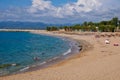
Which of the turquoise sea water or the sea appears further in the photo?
the turquoise sea water

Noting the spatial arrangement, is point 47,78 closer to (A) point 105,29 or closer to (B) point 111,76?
(B) point 111,76

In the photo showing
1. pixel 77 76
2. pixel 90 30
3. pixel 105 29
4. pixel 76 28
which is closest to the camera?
pixel 77 76

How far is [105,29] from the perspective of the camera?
134 m

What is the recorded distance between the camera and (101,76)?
17938 millimetres

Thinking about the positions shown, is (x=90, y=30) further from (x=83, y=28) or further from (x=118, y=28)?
(x=118, y=28)

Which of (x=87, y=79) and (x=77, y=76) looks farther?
(x=77, y=76)

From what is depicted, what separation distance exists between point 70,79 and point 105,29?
4698 inches

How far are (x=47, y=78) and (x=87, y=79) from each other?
9.30 feet

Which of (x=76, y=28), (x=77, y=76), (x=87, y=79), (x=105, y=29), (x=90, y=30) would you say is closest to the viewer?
(x=87, y=79)

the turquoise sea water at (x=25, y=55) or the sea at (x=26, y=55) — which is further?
the turquoise sea water at (x=25, y=55)

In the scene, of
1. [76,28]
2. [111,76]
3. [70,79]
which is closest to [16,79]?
[70,79]

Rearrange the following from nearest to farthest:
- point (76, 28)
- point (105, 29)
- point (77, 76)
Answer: point (77, 76) < point (105, 29) < point (76, 28)

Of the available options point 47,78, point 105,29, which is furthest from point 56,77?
point 105,29

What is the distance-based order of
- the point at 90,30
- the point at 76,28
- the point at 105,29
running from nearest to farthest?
the point at 105,29
the point at 90,30
the point at 76,28
